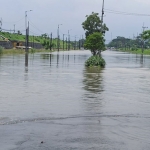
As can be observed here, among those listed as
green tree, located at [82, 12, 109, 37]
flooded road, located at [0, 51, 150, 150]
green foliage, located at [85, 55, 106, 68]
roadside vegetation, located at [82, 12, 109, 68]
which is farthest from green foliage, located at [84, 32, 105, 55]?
flooded road, located at [0, 51, 150, 150]

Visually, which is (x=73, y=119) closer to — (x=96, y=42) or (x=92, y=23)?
(x=96, y=42)

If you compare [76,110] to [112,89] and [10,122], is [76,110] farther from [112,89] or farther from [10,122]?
[112,89]

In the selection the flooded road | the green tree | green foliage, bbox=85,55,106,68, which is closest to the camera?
the flooded road

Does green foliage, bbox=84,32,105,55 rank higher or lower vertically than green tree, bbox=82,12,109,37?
lower

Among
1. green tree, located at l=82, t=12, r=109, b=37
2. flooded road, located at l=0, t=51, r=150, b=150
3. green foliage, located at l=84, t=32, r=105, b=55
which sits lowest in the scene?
flooded road, located at l=0, t=51, r=150, b=150

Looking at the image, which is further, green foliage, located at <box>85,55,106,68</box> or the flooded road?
green foliage, located at <box>85,55,106,68</box>

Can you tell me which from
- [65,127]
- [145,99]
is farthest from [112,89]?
[65,127]

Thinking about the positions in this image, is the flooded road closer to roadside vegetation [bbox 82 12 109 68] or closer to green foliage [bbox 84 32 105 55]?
roadside vegetation [bbox 82 12 109 68]

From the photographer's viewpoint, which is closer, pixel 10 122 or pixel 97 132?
pixel 97 132

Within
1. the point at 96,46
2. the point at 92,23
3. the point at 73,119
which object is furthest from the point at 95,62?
the point at 73,119

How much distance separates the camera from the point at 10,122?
31.2 ft

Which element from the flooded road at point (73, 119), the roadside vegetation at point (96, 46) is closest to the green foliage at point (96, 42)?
the roadside vegetation at point (96, 46)

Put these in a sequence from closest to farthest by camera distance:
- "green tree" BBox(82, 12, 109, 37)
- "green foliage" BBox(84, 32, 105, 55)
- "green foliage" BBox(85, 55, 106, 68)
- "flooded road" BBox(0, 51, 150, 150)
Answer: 1. "flooded road" BBox(0, 51, 150, 150)
2. "green foliage" BBox(85, 55, 106, 68)
3. "green foliage" BBox(84, 32, 105, 55)
4. "green tree" BBox(82, 12, 109, 37)

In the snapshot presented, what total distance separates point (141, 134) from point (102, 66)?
2793 centimetres
